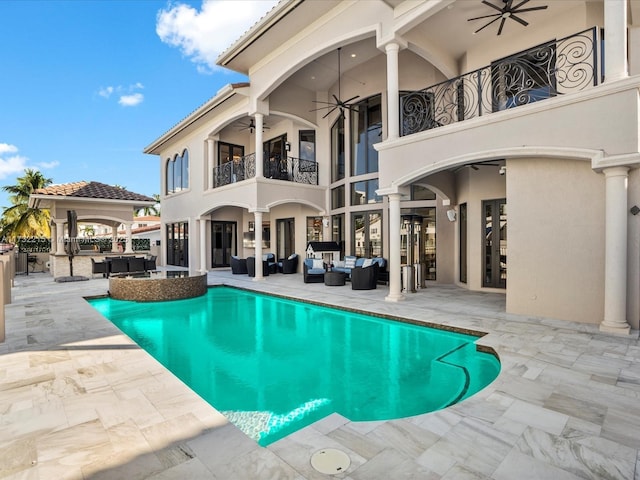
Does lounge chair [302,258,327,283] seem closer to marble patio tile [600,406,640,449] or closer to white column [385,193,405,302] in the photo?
white column [385,193,405,302]

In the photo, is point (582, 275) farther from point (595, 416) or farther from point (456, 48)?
point (456, 48)

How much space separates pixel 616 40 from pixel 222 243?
16.4 m

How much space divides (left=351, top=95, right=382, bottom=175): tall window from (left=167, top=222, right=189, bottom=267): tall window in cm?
1027

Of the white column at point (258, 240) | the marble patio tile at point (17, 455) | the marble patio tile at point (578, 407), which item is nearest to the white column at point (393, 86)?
the white column at point (258, 240)

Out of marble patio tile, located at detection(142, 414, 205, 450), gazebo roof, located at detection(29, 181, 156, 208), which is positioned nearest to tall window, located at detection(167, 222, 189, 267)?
gazebo roof, located at detection(29, 181, 156, 208)

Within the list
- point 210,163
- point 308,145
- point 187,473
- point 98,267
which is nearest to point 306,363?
point 187,473

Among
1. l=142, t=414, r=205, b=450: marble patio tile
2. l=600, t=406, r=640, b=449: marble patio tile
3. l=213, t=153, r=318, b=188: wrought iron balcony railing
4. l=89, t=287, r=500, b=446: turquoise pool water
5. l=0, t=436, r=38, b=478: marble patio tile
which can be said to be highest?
l=213, t=153, r=318, b=188: wrought iron balcony railing

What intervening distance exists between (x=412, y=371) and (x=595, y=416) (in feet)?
6.90

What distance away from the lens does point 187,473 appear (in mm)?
2312

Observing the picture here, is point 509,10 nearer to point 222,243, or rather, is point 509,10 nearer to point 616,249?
point 616,249

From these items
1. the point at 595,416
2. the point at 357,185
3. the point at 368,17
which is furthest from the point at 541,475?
the point at 357,185

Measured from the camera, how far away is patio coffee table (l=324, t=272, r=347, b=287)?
11.5 m

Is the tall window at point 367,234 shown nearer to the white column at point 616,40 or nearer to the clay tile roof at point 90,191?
the white column at point 616,40

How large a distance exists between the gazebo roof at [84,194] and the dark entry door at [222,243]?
3251mm
